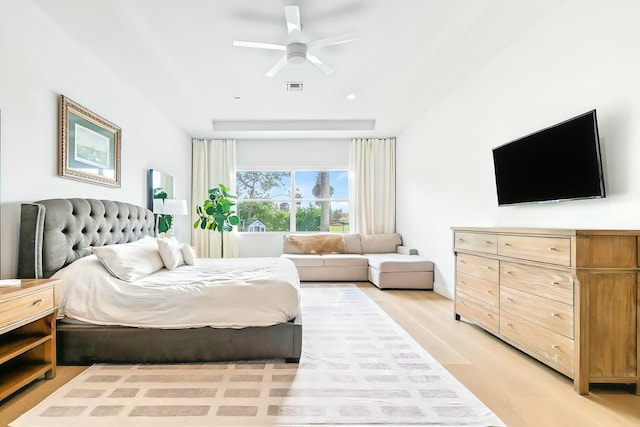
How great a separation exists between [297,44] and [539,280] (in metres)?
2.68

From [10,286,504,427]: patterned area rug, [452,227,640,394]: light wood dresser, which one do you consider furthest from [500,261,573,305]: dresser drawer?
[10,286,504,427]: patterned area rug

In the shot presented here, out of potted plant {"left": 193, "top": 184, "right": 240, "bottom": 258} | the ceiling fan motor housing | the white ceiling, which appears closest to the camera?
the white ceiling

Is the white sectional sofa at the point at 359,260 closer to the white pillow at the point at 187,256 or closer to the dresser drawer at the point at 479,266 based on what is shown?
the dresser drawer at the point at 479,266

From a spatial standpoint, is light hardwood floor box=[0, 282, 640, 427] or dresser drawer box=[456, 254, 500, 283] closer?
light hardwood floor box=[0, 282, 640, 427]

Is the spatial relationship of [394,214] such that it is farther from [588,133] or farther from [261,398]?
[261,398]

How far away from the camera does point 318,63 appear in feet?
10.8

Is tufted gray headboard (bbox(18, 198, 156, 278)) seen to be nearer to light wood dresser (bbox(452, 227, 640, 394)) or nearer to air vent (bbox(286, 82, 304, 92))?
air vent (bbox(286, 82, 304, 92))

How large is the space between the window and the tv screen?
3.74 m

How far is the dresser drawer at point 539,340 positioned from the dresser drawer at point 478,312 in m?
0.09

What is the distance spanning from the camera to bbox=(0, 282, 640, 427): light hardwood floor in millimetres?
1731

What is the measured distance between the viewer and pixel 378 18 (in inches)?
110

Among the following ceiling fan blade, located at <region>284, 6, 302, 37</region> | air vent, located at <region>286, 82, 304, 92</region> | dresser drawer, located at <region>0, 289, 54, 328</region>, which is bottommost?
dresser drawer, located at <region>0, 289, 54, 328</region>

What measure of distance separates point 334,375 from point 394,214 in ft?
15.3

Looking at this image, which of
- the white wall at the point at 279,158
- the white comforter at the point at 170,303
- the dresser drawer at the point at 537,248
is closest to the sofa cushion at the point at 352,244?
the white wall at the point at 279,158
